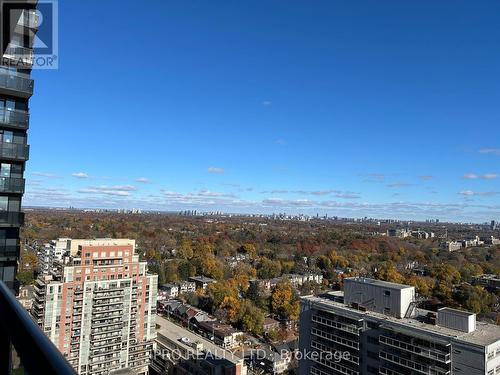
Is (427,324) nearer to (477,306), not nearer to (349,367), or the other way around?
(349,367)

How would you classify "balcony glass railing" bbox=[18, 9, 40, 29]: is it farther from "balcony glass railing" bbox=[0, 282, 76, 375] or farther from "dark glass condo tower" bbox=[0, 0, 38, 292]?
"balcony glass railing" bbox=[0, 282, 76, 375]

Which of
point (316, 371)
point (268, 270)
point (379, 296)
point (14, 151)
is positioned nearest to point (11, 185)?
point (14, 151)

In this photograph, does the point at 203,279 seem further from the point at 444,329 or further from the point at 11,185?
the point at 11,185

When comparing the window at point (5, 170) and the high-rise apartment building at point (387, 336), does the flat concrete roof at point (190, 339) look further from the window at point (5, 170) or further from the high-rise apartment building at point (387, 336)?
the window at point (5, 170)

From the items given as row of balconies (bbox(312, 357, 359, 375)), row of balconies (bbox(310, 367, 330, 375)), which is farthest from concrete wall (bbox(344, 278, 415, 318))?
row of balconies (bbox(310, 367, 330, 375))

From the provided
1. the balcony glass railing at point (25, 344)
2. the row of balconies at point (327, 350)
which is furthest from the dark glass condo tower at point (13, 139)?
the row of balconies at point (327, 350)

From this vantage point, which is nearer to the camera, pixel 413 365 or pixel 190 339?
pixel 413 365

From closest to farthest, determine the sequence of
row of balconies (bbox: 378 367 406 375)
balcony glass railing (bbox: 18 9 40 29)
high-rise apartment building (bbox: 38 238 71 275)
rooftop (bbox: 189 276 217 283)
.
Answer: balcony glass railing (bbox: 18 9 40 29)
row of balconies (bbox: 378 367 406 375)
high-rise apartment building (bbox: 38 238 71 275)
rooftop (bbox: 189 276 217 283)
